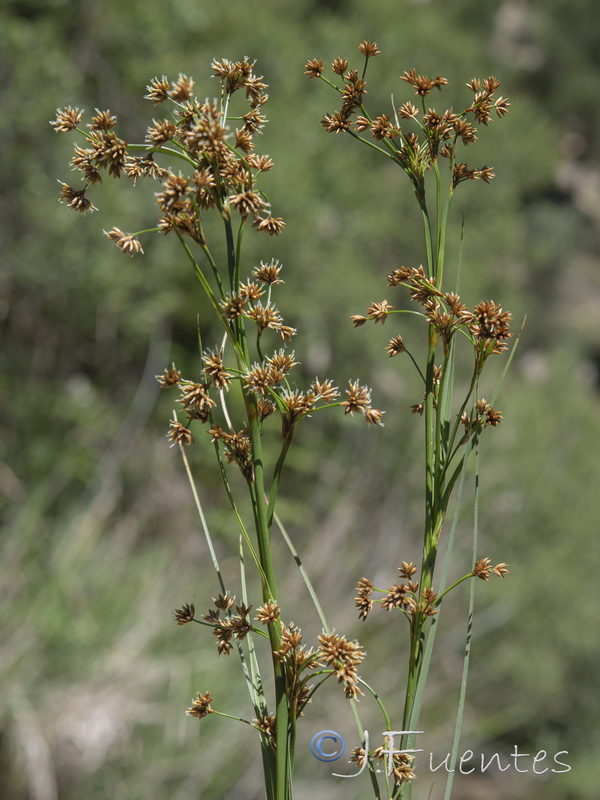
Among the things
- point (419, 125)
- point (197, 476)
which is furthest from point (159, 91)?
point (197, 476)

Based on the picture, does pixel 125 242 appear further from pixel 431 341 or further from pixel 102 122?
pixel 431 341

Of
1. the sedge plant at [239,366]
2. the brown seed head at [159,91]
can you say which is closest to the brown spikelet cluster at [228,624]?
the sedge plant at [239,366]

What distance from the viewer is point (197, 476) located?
617 centimetres

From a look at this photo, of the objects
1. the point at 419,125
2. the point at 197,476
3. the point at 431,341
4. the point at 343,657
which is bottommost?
the point at 343,657

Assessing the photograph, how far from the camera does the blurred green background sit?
361 cm

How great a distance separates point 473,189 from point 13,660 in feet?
28.1

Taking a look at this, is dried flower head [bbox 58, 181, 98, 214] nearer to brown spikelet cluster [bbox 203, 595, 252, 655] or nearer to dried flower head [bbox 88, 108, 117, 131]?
dried flower head [bbox 88, 108, 117, 131]

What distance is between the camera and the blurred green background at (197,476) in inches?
142

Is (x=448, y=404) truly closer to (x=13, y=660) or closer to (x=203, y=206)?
(x=203, y=206)

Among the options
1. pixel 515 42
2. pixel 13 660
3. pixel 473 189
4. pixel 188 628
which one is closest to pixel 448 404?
pixel 13 660

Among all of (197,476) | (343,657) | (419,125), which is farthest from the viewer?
(197,476)

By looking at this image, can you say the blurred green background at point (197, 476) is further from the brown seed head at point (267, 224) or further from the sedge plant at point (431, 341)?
the brown seed head at point (267, 224)

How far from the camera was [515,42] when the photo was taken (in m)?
20.9

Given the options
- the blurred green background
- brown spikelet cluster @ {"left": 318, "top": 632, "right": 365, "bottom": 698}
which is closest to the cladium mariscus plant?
brown spikelet cluster @ {"left": 318, "top": 632, "right": 365, "bottom": 698}
